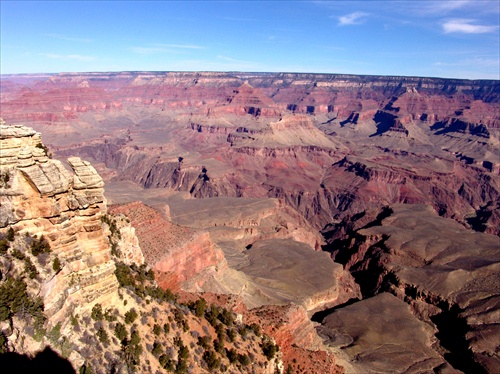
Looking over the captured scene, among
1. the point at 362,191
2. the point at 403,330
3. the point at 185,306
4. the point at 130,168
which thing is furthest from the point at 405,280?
the point at 130,168

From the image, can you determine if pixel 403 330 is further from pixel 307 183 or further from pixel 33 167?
pixel 307 183

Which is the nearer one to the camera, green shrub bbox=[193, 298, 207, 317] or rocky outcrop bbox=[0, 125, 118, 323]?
rocky outcrop bbox=[0, 125, 118, 323]

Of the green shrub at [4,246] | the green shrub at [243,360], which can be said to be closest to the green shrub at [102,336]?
the green shrub at [4,246]

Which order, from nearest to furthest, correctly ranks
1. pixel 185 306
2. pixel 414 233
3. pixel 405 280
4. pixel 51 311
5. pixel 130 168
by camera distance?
pixel 51 311 < pixel 185 306 < pixel 405 280 < pixel 414 233 < pixel 130 168

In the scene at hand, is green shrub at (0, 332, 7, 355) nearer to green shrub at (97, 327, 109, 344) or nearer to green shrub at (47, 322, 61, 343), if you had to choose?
green shrub at (47, 322, 61, 343)

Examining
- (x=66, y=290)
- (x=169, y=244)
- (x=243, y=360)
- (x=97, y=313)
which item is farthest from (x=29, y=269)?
Answer: (x=169, y=244)

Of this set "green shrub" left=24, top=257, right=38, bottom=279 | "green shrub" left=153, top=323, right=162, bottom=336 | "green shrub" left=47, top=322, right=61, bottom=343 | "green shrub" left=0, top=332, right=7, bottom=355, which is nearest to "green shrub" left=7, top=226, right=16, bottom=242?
"green shrub" left=24, top=257, right=38, bottom=279

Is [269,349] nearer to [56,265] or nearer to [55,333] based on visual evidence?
[55,333]

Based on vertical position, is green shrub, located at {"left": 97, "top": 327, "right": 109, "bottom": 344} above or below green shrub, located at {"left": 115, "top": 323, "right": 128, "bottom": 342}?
above
